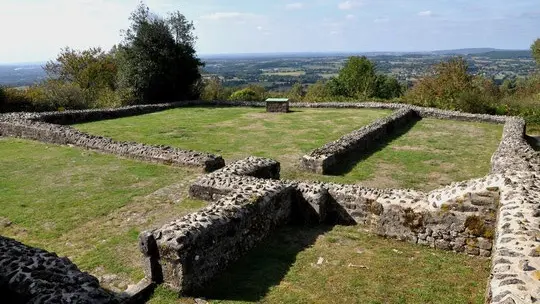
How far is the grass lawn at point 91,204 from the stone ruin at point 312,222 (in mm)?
1087

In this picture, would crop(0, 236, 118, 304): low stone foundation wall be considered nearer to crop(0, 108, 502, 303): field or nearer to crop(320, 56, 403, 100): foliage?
crop(0, 108, 502, 303): field

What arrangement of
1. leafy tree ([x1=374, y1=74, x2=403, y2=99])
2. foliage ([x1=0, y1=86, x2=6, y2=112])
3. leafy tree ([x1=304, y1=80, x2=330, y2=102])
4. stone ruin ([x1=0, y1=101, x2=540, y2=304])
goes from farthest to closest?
leafy tree ([x1=374, y1=74, x2=403, y2=99]), leafy tree ([x1=304, y1=80, x2=330, y2=102]), foliage ([x1=0, y1=86, x2=6, y2=112]), stone ruin ([x1=0, y1=101, x2=540, y2=304])

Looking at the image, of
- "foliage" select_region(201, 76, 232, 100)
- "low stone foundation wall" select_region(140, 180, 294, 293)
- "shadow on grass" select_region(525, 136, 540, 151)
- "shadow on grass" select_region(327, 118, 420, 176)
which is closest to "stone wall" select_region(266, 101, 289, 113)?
"shadow on grass" select_region(327, 118, 420, 176)

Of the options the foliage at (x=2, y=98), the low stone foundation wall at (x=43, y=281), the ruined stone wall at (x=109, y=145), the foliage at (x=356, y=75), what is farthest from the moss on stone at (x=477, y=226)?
the foliage at (x=356, y=75)

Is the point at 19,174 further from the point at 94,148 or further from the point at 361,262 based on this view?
the point at 361,262

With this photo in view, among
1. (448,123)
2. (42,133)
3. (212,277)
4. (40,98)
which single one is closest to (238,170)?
(212,277)

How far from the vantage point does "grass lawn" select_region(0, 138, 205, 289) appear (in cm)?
773

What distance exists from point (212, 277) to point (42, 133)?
1429 cm

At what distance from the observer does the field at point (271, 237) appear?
6.67 metres

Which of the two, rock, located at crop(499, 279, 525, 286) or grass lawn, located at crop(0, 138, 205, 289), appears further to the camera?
grass lawn, located at crop(0, 138, 205, 289)

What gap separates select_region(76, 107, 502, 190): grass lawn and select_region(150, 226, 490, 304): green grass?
4.52 m

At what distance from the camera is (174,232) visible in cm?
645

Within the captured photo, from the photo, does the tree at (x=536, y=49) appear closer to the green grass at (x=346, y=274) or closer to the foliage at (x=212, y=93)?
the foliage at (x=212, y=93)

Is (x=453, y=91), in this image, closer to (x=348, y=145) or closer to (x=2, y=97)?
(x=348, y=145)
